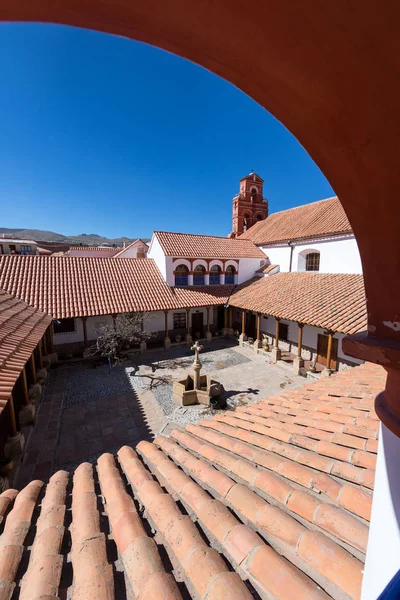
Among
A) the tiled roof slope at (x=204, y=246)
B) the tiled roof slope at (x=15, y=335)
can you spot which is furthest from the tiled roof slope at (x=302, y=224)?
the tiled roof slope at (x=15, y=335)

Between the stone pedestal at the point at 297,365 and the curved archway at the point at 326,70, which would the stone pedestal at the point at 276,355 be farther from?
the curved archway at the point at 326,70

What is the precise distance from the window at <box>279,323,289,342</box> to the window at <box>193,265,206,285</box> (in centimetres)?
563

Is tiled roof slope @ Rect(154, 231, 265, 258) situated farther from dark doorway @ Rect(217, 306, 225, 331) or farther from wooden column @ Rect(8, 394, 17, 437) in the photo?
wooden column @ Rect(8, 394, 17, 437)

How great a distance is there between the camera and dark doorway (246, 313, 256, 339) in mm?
16344

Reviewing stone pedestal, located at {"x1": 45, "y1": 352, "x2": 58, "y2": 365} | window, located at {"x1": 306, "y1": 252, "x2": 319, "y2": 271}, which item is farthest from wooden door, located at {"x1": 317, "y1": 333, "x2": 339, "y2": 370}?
stone pedestal, located at {"x1": 45, "y1": 352, "x2": 58, "y2": 365}

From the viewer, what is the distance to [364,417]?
10.4 feet

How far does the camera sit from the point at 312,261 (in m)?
15.0

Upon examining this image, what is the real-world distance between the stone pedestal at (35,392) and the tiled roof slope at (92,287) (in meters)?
3.19

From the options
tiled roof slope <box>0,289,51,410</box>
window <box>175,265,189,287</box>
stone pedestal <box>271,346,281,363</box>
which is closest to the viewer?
tiled roof slope <box>0,289,51,410</box>

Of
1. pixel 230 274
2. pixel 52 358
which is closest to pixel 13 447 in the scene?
pixel 52 358

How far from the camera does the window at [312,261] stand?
48.0 ft

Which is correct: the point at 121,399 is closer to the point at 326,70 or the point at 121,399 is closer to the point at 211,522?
the point at 211,522

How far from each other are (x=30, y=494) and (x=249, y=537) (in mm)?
2477

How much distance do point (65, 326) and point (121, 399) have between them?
609 cm
